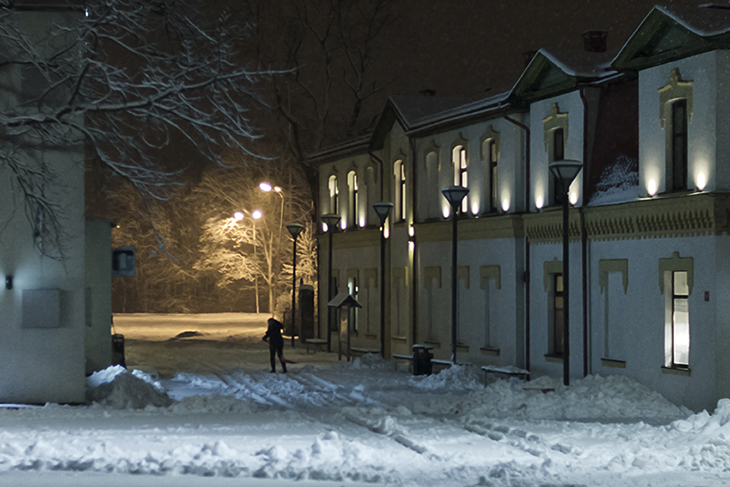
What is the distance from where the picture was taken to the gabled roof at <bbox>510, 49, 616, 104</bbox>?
22.0 metres

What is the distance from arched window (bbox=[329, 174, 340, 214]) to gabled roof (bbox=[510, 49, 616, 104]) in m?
14.4

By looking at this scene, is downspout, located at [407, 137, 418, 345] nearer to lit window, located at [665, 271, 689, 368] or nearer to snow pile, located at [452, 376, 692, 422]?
Result: snow pile, located at [452, 376, 692, 422]

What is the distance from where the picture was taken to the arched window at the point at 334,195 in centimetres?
3778

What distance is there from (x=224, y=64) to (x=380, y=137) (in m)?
18.5

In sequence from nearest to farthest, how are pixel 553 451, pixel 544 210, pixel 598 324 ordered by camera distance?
pixel 553 451 → pixel 598 324 → pixel 544 210

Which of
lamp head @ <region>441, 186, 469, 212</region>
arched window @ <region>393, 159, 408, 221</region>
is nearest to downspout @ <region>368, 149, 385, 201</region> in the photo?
arched window @ <region>393, 159, 408, 221</region>

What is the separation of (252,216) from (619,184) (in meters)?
36.5

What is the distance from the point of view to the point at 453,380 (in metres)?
22.8

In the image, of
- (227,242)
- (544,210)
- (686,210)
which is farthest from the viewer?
(227,242)

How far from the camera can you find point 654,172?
63.4 feet

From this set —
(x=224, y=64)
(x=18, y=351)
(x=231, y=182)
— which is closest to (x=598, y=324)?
(x=224, y=64)

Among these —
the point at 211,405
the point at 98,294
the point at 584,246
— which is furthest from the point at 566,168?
the point at 98,294

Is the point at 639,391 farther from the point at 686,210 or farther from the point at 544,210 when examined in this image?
the point at 544,210

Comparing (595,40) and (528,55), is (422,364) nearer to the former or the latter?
(528,55)
